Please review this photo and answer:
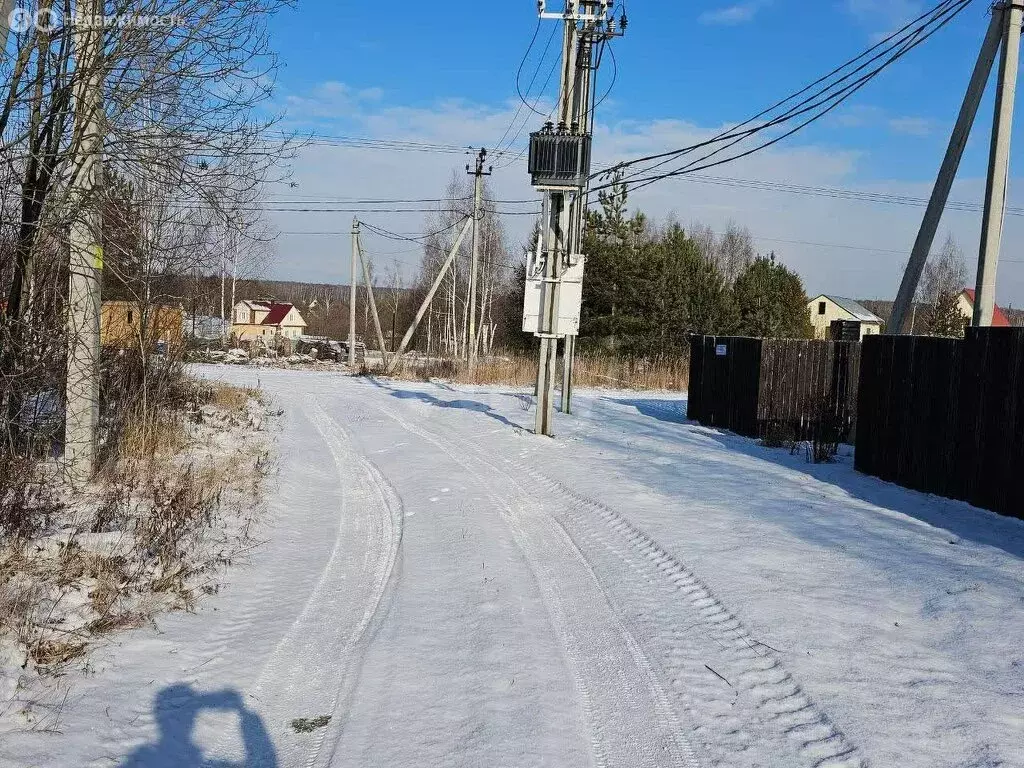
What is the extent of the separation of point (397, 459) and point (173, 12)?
6.79 meters

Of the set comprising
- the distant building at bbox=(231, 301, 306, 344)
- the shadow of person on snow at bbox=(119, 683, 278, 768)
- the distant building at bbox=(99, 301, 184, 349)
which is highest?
the distant building at bbox=(231, 301, 306, 344)

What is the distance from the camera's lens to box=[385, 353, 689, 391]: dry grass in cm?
2791

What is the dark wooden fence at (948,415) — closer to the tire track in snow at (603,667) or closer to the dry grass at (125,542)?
the tire track in snow at (603,667)

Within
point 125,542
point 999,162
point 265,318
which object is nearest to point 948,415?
point 999,162

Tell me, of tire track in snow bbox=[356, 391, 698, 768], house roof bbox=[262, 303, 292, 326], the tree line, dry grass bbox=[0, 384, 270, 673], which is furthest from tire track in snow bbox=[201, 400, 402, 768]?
house roof bbox=[262, 303, 292, 326]

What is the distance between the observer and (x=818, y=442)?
13.8 metres

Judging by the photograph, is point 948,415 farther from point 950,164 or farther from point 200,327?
point 200,327

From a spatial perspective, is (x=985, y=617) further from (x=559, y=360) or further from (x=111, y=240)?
(x=559, y=360)

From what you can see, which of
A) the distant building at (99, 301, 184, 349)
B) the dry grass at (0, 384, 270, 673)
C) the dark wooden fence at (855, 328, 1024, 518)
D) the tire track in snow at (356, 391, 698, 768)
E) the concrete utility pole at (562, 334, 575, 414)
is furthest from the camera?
the concrete utility pole at (562, 334, 575, 414)

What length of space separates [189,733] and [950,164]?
38.5 feet

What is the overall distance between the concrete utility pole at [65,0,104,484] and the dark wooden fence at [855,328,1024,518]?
8809mm

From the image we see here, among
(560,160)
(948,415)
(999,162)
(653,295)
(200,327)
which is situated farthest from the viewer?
(653,295)

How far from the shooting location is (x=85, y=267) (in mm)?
6871

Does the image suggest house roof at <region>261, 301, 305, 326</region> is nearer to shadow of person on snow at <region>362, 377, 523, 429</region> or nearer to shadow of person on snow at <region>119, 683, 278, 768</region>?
shadow of person on snow at <region>362, 377, 523, 429</region>
